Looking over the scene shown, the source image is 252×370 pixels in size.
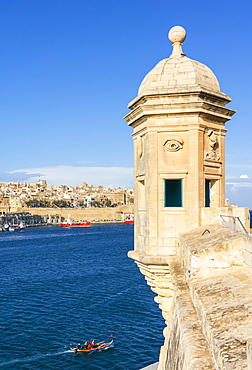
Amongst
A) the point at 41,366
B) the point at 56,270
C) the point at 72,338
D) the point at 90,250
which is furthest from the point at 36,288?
the point at 90,250

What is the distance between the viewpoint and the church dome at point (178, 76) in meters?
7.45

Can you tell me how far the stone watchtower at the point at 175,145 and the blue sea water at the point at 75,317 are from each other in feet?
46.9

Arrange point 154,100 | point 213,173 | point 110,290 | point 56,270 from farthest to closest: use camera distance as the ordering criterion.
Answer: point 56,270
point 110,290
point 213,173
point 154,100

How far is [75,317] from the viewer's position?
1086 inches

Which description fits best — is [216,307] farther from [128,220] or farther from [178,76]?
[128,220]

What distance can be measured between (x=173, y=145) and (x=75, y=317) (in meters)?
22.4

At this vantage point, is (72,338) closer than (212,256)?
No

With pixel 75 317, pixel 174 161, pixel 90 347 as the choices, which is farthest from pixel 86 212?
pixel 174 161

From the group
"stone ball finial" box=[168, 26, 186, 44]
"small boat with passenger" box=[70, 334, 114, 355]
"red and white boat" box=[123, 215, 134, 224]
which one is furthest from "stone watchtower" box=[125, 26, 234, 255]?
"red and white boat" box=[123, 215, 134, 224]

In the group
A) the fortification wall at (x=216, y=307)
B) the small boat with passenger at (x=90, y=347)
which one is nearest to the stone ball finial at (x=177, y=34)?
the fortification wall at (x=216, y=307)

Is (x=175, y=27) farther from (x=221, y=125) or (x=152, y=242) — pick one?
(x=152, y=242)

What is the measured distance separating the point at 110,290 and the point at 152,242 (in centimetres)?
2877

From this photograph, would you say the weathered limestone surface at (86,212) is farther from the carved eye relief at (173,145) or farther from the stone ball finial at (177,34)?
the carved eye relief at (173,145)

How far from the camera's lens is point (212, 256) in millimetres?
4656
